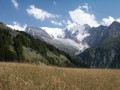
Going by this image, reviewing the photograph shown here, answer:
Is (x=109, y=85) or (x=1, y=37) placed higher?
(x=1, y=37)

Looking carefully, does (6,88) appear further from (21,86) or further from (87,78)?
(87,78)

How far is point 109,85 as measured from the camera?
1370 centimetres

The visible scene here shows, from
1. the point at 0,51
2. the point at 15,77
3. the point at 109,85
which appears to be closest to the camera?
the point at 15,77

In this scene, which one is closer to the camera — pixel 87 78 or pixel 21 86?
pixel 21 86

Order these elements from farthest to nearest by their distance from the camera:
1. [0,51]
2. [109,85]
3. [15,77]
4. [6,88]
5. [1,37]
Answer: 1. [1,37]
2. [0,51]
3. [109,85]
4. [15,77]
5. [6,88]

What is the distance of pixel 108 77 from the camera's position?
15617mm

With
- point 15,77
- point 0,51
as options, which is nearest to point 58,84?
point 15,77

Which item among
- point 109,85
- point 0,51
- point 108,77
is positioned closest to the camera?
point 109,85

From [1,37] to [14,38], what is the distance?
35.5 feet

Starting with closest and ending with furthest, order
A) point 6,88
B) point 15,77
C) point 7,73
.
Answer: point 6,88, point 15,77, point 7,73

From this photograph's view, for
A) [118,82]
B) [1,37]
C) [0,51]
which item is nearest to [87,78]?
[118,82]

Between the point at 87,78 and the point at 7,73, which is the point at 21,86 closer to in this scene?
the point at 7,73

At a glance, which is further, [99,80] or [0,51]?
[0,51]

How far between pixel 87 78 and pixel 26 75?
3166 mm
